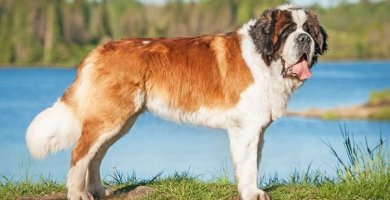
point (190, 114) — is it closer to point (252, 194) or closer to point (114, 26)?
point (252, 194)

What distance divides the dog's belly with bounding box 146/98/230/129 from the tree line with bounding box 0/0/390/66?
63676mm

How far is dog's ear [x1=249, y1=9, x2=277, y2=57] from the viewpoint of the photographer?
7312 millimetres

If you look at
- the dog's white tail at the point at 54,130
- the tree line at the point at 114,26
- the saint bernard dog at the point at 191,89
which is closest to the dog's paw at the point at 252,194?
the saint bernard dog at the point at 191,89

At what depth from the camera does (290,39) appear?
711 cm

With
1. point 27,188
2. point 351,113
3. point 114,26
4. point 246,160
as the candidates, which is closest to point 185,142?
point 351,113

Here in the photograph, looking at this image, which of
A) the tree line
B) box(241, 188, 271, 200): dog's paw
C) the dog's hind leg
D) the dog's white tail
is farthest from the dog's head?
the tree line

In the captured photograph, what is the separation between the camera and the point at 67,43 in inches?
3164

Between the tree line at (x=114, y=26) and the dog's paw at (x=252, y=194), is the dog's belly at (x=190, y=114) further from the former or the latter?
the tree line at (x=114, y=26)

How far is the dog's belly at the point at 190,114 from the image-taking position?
749 cm

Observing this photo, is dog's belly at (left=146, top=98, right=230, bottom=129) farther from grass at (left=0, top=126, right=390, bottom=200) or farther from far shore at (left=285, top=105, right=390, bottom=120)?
far shore at (left=285, top=105, right=390, bottom=120)

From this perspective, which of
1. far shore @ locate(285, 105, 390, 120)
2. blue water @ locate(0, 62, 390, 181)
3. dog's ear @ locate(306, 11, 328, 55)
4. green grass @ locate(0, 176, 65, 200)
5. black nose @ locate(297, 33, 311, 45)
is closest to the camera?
black nose @ locate(297, 33, 311, 45)

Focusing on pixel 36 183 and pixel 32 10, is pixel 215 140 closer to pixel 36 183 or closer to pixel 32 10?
pixel 36 183

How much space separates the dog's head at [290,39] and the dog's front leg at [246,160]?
0.74 m

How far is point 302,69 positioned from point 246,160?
1.08 meters
